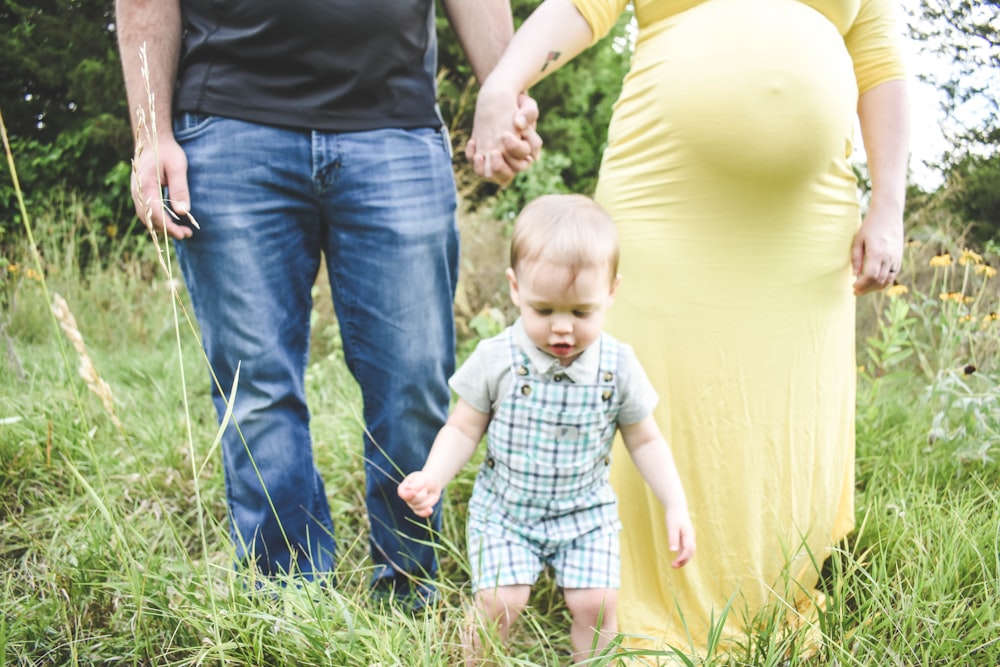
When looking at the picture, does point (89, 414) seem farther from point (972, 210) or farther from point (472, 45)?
point (972, 210)

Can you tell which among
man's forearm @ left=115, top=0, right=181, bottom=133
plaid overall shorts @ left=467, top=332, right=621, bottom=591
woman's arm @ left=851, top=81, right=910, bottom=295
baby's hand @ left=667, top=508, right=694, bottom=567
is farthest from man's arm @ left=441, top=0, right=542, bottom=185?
baby's hand @ left=667, top=508, right=694, bottom=567

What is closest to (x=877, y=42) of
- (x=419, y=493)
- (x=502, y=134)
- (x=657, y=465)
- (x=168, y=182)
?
(x=502, y=134)

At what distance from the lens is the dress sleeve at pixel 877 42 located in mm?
1702

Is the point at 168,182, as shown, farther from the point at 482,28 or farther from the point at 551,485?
the point at 551,485

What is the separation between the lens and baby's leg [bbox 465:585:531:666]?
1.49m

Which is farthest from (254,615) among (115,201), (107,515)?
(115,201)

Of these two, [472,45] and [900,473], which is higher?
[472,45]

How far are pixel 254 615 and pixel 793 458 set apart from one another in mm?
1267

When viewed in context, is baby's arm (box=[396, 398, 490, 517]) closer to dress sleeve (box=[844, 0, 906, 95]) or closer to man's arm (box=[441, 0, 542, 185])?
man's arm (box=[441, 0, 542, 185])

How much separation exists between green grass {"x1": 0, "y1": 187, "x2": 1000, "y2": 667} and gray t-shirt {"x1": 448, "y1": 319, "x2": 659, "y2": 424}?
38 centimetres

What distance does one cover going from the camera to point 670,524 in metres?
1.52

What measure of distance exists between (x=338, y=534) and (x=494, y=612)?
0.80m

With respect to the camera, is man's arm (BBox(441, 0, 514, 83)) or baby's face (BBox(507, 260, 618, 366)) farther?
man's arm (BBox(441, 0, 514, 83))

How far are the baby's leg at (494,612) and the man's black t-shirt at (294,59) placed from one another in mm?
1094
